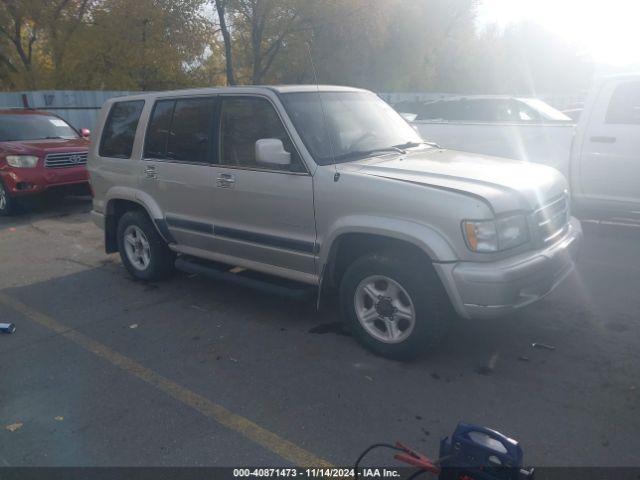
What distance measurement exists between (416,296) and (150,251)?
3.15m

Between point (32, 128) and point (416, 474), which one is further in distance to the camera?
point (32, 128)

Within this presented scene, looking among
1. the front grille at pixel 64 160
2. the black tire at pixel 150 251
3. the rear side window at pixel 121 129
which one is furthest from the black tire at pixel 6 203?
the black tire at pixel 150 251

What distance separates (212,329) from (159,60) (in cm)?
1783

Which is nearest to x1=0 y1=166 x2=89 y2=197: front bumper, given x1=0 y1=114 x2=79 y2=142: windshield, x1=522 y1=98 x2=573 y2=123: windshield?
x1=0 y1=114 x2=79 y2=142: windshield

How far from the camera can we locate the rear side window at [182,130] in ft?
17.4

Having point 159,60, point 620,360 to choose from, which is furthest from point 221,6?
point 620,360

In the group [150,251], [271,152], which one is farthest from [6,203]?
[271,152]

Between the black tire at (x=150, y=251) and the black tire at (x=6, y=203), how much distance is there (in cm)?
477

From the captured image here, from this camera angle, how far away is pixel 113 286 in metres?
6.30

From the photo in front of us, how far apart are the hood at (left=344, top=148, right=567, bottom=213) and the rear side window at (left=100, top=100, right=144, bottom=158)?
2679 mm

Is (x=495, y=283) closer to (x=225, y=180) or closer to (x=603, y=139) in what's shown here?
(x=225, y=180)

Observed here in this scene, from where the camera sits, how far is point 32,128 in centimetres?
1105

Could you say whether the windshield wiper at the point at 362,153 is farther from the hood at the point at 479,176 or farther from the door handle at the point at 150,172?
the door handle at the point at 150,172

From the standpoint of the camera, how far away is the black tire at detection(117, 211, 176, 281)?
6.02 meters
